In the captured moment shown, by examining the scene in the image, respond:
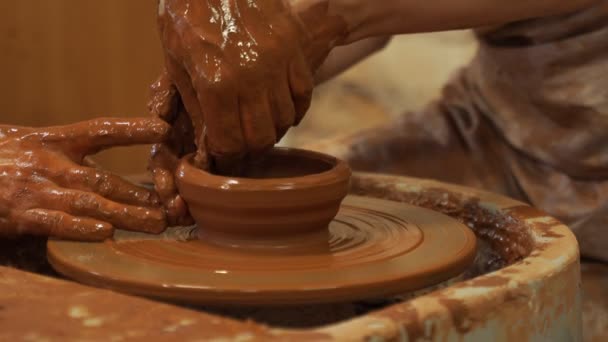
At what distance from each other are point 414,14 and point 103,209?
0.62 metres

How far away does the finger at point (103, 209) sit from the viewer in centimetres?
144

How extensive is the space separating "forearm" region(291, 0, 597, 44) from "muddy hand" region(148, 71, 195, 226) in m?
0.31

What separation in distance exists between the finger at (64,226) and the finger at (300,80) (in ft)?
1.17

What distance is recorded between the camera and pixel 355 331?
919mm

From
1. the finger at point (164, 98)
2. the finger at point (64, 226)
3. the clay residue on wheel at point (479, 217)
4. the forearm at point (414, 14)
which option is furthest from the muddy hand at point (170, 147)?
the clay residue on wheel at point (479, 217)

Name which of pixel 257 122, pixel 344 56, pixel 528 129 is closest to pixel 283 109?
pixel 257 122

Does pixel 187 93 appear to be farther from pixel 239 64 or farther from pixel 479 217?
pixel 479 217

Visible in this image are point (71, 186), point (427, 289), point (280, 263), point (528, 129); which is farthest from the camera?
point (528, 129)

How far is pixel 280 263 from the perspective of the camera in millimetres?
1304

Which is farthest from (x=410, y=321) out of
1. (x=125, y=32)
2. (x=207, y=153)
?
(x=125, y=32)

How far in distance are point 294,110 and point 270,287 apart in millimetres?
365

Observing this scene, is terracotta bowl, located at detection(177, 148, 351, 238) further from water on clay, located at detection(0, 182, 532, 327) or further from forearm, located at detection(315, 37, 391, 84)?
forearm, located at detection(315, 37, 391, 84)

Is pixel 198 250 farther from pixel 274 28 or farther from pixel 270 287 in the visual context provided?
pixel 274 28

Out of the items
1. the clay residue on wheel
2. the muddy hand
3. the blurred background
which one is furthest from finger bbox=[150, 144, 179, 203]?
the blurred background
